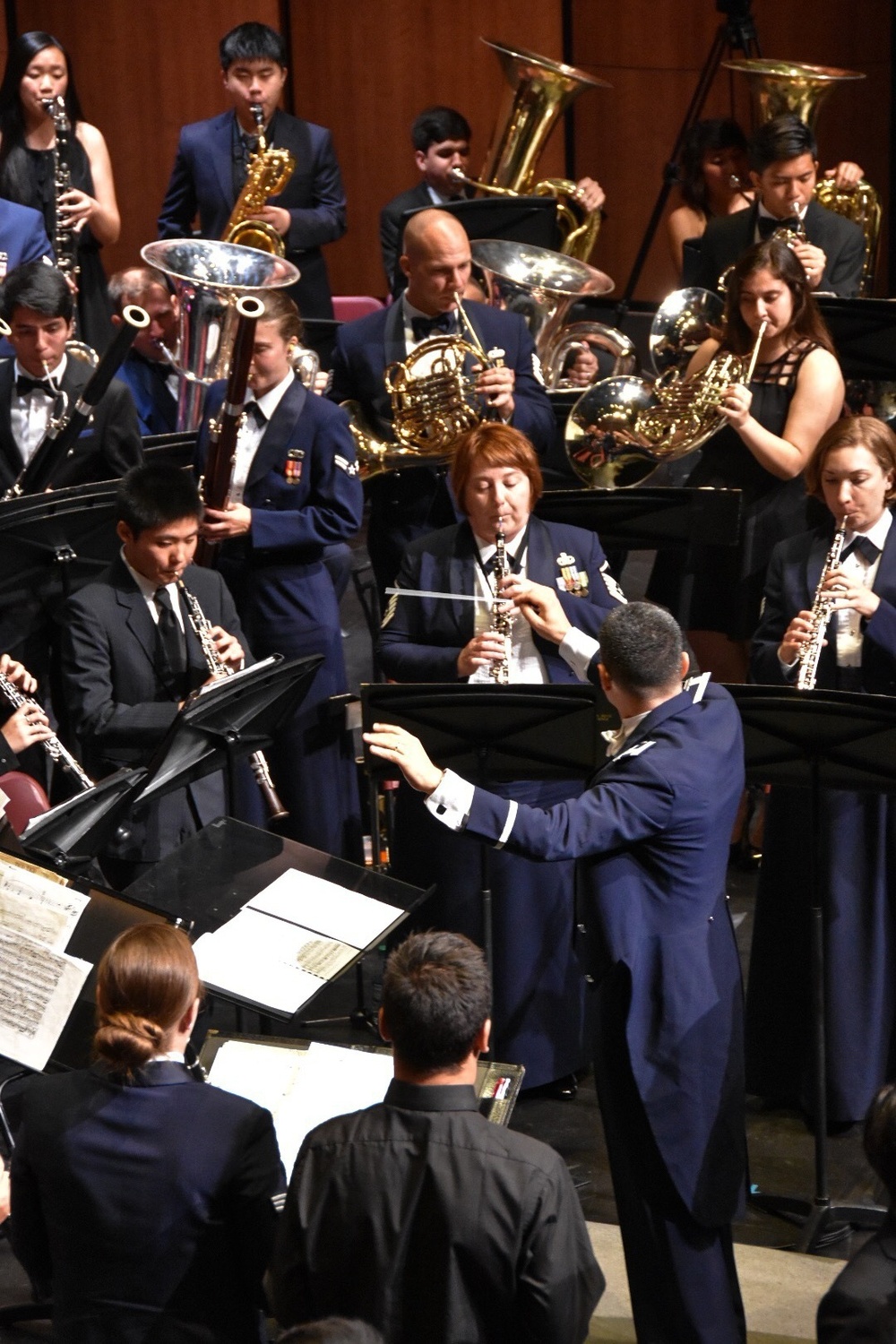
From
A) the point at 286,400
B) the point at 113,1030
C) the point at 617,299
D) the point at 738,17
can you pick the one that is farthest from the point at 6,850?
the point at 617,299

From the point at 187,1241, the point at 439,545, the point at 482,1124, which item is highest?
the point at 439,545

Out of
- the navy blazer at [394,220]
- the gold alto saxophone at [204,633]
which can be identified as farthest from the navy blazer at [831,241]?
the gold alto saxophone at [204,633]

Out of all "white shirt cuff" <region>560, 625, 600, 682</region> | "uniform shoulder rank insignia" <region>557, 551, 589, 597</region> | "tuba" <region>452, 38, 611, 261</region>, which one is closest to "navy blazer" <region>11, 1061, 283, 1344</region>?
"white shirt cuff" <region>560, 625, 600, 682</region>

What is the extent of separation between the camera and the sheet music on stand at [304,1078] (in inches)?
121

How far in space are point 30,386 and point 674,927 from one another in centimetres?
292

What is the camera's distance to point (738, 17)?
8070 millimetres

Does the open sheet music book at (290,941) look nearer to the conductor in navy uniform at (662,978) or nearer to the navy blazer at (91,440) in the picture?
the conductor in navy uniform at (662,978)

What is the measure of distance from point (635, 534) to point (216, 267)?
1.65 m

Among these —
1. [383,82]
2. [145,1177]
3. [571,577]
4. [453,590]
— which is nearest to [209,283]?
[453,590]

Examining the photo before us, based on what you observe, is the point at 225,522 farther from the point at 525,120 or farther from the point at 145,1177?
the point at 525,120

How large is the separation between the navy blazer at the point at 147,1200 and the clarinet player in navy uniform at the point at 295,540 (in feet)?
8.06

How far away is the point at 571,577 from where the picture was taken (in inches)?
177

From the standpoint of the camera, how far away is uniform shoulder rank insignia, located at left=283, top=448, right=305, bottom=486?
16.7ft

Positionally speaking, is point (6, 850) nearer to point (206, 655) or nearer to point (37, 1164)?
point (37, 1164)
